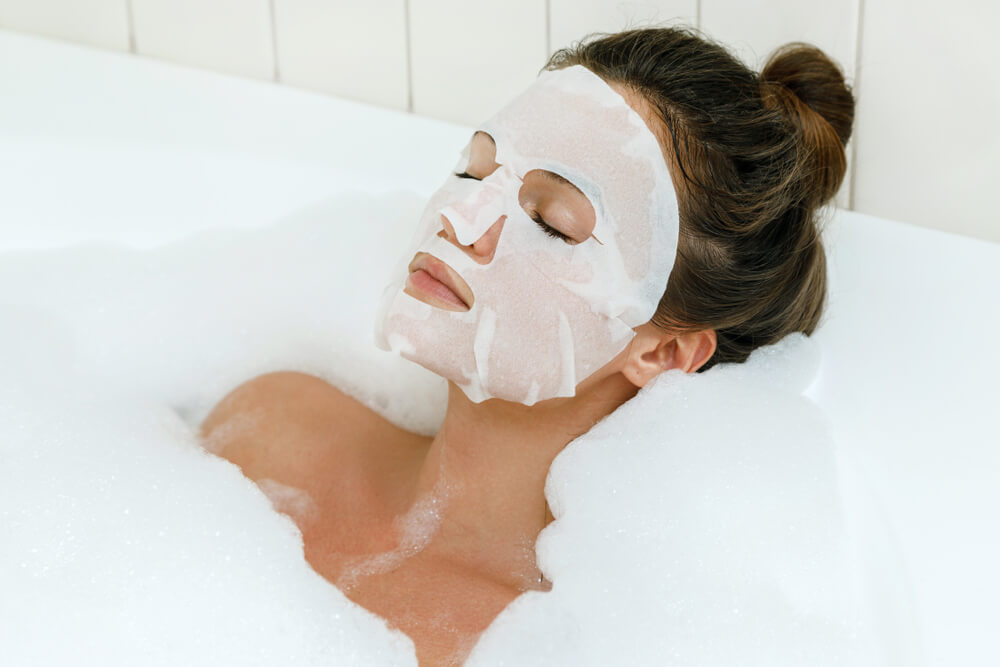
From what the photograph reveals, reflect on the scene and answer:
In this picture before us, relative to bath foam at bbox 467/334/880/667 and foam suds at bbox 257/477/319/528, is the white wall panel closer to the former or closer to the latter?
A: bath foam at bbox 467/334/880/667

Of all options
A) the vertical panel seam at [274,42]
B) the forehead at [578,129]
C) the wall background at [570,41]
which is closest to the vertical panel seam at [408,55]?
the wall background at [570,41]

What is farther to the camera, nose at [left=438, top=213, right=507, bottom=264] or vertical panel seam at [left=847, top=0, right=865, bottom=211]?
vertical panel seam at [left=847, top=0, right=865, bottom=211]

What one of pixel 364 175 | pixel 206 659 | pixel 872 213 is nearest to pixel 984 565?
pixel 872 213

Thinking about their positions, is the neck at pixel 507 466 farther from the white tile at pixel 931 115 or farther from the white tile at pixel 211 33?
the white tile at pixel 211 33

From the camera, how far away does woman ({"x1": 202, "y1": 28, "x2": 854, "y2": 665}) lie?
0.99 metres

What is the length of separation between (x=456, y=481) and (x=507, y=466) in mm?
58

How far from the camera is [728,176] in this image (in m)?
1.02

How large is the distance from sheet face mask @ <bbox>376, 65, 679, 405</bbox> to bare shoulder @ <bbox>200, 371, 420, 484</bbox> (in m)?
0.24

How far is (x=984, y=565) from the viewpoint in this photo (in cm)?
98

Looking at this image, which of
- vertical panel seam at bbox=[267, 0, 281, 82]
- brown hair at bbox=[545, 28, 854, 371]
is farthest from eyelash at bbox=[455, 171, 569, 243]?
vertical panel seam at bbox=[267, 0, 281, 82]

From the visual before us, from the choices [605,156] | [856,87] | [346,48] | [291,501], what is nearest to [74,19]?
[346,48]

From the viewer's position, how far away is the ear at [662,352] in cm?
105

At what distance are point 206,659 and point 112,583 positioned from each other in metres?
0.11

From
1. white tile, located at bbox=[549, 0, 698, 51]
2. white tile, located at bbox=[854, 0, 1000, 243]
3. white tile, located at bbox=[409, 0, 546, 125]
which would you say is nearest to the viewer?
white tile, located at bbox=[854, 0, 1000, 243]
